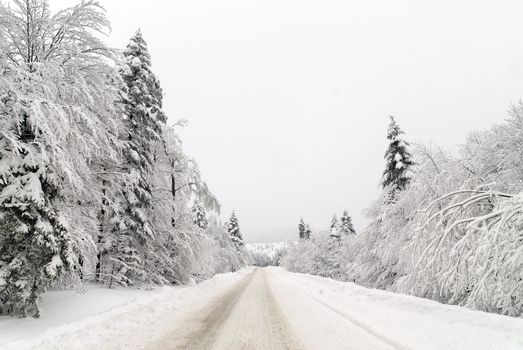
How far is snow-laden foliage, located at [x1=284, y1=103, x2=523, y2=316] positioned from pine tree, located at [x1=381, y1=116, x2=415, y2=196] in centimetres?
231

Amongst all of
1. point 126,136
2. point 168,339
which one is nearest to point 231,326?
point 168,339

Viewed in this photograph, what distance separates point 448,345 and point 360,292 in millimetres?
8489

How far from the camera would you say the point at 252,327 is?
8.29 metres

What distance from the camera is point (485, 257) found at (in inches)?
309

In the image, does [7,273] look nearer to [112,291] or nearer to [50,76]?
[50,76]

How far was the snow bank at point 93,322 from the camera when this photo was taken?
621 centimetres

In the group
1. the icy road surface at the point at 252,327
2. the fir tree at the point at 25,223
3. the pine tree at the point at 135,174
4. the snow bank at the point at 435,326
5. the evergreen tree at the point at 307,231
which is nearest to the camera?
the snow bank at the point at 435,326

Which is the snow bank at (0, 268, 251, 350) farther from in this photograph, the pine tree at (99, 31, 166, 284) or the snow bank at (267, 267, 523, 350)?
the snow bank at (267, 267, 523, 350)

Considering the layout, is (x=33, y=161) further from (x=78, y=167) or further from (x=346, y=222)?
(x=346, y=222)

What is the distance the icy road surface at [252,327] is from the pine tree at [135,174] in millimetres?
3063

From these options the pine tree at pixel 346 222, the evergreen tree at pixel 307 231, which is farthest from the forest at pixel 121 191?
the evergreen tree at pixel 307 231

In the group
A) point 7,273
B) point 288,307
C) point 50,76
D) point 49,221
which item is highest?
point 50,76

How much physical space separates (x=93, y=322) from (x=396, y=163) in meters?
21.5

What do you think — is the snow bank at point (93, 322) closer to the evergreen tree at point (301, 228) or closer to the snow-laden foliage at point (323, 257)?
the snow-laden foliage at point (323, 257)
